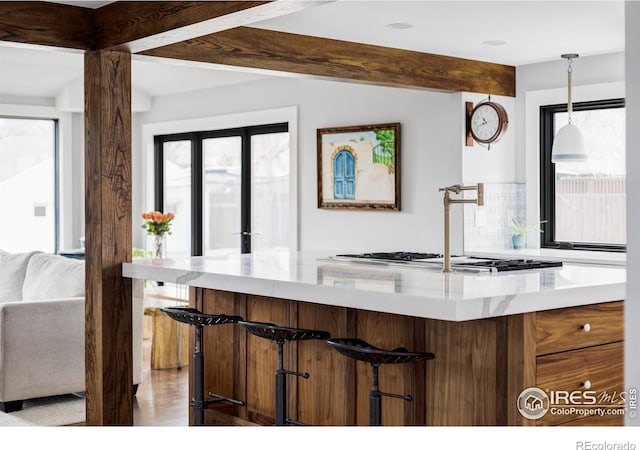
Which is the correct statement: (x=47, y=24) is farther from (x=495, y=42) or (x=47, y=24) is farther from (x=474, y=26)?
(x=495, y=42)

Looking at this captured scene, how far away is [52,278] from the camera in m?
6.07

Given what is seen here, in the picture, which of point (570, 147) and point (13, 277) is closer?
point (570, 147)

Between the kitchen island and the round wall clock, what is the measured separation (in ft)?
6.83

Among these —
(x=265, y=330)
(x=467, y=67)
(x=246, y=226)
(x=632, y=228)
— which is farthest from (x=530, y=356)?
(x=246, y=226)

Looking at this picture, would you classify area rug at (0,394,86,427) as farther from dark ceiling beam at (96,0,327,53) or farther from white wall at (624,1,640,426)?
white wall at (624,1,640,426)

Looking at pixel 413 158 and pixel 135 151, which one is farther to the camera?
pixel 135 151

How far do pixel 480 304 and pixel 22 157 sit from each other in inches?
269

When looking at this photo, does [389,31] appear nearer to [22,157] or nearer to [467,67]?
[467,67]

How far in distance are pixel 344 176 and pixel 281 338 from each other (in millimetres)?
3392

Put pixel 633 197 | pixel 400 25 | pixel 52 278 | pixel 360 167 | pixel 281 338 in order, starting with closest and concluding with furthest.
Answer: pixel 633 197, pixel 281 338, pixel 400 25, pixel 52 278, pixel 360 167

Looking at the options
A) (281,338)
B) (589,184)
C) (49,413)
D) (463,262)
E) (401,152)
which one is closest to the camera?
(281,338)

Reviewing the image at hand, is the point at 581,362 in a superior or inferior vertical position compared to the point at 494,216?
inferior

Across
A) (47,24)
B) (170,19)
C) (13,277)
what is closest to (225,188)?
(13,277)
